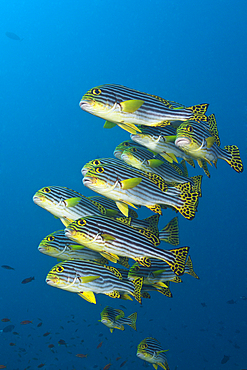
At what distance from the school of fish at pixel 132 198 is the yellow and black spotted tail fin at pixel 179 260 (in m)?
0.01

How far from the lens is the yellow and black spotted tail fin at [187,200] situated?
311cm

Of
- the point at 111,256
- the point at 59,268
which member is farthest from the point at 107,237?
the point at 59,268

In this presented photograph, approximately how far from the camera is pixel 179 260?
3059mm

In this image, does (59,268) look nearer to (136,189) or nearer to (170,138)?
(136,189)

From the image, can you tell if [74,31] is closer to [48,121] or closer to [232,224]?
[48,121]

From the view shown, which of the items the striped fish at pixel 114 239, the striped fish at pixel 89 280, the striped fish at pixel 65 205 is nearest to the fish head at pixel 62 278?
the striped fish at pixel 89 280

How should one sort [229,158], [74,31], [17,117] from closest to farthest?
[229,158] → [74,31] → [17,117]

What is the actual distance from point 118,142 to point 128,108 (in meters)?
38.3

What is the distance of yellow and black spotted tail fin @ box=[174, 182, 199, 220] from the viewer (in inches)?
122

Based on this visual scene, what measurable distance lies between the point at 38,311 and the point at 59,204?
1444 inches

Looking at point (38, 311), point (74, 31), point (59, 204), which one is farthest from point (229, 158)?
point (74, 31)

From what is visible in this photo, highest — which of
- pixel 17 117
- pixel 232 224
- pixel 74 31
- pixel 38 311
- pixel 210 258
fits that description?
pixel 74 31

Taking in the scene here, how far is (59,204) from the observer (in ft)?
11.3

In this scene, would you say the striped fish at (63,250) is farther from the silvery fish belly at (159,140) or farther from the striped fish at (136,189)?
the silvery fish belly at (159,140)
